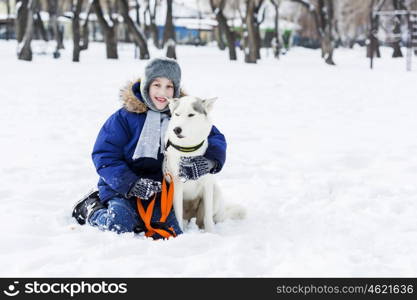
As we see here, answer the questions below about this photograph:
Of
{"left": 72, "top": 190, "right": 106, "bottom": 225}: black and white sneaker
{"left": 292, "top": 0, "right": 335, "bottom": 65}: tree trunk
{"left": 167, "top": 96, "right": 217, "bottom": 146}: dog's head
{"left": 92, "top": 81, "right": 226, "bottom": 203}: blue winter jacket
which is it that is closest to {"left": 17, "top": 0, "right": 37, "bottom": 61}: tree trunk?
{"left": 292, "top": 0, "right": 335, "bottom": 65}: tree trunk

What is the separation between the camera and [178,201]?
4.43 m

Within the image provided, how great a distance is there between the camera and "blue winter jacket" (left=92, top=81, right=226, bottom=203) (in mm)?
4418

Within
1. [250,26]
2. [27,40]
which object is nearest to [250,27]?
[250,26]

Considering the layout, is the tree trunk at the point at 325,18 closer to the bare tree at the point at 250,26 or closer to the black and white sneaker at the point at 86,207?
the bare tree at the point at 250,26

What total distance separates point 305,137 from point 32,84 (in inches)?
365

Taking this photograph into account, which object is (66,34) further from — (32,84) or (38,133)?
(38,133)

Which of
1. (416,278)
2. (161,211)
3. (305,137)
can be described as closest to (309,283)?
(416,278)

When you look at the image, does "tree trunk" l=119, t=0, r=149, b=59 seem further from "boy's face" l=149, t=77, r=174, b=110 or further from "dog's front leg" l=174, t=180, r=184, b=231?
"dog's front leg" l=174, t=180, r=184, b=231

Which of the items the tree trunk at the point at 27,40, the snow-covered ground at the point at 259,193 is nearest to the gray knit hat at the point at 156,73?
the snow-covered ground at the point at 259,193

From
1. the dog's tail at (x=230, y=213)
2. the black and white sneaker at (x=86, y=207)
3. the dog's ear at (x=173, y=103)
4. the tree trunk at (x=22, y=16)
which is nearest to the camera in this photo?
the dog's ear at (x=173, y=103)

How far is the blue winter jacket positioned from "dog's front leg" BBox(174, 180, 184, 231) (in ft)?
0.90

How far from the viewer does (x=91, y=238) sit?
4.27 m

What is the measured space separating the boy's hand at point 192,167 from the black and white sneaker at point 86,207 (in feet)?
2.43

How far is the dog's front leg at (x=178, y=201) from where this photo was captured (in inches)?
173
